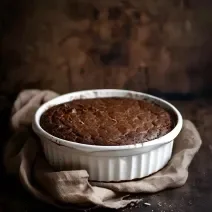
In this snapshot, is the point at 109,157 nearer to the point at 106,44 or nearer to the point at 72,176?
the point at 72,176

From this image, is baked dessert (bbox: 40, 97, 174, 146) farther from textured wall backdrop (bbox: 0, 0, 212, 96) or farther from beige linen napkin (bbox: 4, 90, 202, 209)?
textured wall backdrop (bbox: 0, 0, 212, 96)

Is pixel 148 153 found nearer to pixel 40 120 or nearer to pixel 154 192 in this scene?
pixel 154 192

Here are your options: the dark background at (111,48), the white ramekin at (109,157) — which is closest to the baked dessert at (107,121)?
the white ramekin at (109,157)

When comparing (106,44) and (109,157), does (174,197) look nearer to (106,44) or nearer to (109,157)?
(109,157)

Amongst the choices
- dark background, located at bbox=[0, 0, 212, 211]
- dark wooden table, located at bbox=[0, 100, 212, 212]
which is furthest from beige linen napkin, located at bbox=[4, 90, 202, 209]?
dark background, located at bbox=[0, 0, 212, 211]

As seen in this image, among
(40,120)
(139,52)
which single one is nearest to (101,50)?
(139,52)

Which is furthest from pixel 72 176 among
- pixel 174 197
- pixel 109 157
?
pixel 174 197

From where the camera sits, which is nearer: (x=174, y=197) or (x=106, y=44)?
(x=174, y=197)

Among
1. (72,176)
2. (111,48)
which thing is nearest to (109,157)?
(72,176)
